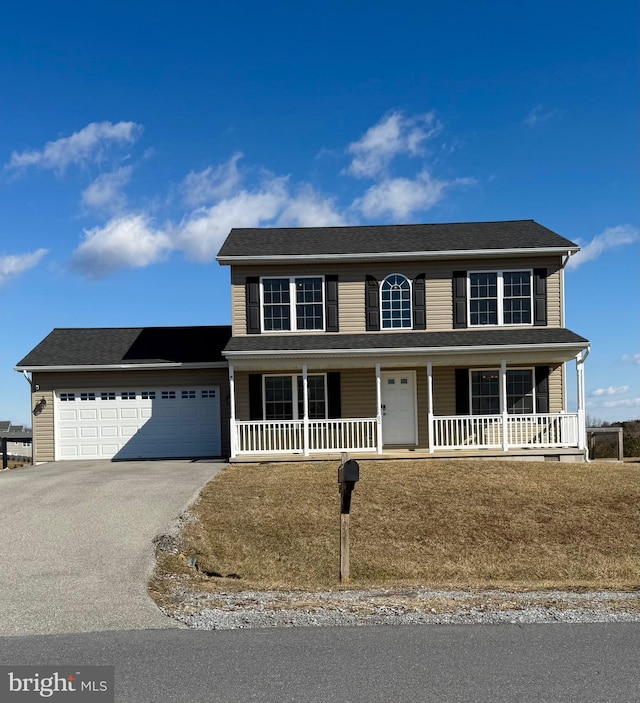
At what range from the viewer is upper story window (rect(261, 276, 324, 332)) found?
774 inches

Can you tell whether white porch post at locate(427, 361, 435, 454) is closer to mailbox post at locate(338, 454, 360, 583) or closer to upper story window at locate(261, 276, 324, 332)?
upper story window at locate(261, 276, 324, 332)

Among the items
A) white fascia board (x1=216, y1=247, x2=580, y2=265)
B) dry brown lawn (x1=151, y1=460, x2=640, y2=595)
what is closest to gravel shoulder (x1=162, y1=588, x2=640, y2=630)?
dry brown lawn (x1=151, y1=460, x2=640, y2=595)

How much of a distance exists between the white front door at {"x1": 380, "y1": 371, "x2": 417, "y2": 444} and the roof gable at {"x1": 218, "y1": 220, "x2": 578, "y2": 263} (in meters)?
3.52

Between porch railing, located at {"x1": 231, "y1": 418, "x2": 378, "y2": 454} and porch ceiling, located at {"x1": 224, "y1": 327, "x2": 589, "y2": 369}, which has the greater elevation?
porch ceiling, located at {"x1": 224, "y1": 327, "x2": 589, "y2": 369}

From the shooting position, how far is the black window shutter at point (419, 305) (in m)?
19.6

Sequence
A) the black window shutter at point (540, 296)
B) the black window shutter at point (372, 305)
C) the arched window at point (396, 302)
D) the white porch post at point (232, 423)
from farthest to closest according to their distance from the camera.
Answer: the arched window at point (396, 302) → the black window shutter at point (372, 305) → the black window shutter at point (540, 296) → the white porch post at point (232, 423)

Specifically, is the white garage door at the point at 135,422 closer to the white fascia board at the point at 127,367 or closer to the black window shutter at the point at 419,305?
the white fascia board at the point at 127,367

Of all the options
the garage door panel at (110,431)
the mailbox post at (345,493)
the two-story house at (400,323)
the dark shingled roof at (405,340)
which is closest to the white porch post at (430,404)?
the two-story house at (400,323)

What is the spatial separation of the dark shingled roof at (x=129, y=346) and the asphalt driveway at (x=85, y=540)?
345 cm

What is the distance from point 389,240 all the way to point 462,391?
473cm

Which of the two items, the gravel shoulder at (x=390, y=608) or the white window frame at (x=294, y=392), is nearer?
the gravel shoulder at (x=390, y=608)

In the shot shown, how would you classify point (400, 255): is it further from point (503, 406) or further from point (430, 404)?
point (503, 406)

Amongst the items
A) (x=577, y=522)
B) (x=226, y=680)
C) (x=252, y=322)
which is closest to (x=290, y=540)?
(x=577, y=522)

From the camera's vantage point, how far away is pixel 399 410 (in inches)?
782
